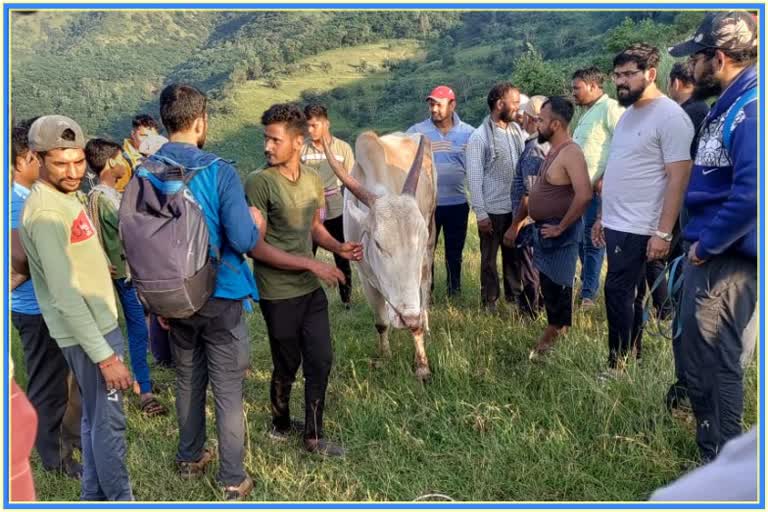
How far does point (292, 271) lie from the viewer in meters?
3.15

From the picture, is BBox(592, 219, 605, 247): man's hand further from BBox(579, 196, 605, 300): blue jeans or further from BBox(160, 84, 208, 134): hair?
BBox(160, 84, 208, 134): hair

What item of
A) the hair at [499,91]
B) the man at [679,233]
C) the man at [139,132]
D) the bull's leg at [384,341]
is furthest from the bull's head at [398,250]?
the man at [139,132]

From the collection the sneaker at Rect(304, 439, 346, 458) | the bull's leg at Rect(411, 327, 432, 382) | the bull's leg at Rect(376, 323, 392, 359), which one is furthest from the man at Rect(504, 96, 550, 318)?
the sneaker at Rect(304, 439, 346, 458)

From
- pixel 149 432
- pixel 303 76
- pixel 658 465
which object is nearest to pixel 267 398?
pixel 149 432

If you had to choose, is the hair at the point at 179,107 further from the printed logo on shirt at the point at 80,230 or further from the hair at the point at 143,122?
the hair at the point at 143,122

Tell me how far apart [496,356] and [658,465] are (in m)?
1.56

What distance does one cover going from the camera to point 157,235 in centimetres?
246

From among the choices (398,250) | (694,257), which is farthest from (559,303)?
(694,257)

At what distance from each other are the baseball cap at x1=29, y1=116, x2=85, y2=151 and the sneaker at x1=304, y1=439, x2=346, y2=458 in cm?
199

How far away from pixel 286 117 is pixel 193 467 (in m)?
1.91

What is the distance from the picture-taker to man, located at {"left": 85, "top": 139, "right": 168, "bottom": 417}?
3.77 metres

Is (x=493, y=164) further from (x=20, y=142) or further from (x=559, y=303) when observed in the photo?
(x=20, y=142)

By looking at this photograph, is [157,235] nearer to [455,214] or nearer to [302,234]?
[302,234]

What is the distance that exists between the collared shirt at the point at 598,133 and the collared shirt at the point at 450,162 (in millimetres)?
1136
